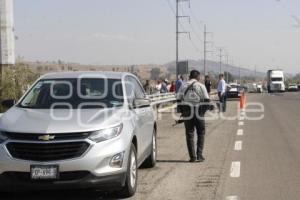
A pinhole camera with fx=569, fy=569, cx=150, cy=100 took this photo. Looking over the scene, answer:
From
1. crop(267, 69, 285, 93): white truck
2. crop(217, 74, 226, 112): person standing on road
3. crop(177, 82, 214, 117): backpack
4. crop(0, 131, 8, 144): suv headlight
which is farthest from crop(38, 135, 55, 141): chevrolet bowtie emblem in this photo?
crop(267, 69, 285, 93): white truck

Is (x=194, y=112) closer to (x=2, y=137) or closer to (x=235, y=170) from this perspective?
(x=235, y=170)

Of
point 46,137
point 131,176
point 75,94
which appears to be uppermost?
point 75,94

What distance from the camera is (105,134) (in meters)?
7.06

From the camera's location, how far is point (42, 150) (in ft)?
22.4

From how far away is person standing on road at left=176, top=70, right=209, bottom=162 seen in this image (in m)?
10.9

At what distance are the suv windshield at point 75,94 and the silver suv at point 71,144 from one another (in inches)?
0.7


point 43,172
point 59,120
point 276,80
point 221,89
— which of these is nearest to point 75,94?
point 59,120

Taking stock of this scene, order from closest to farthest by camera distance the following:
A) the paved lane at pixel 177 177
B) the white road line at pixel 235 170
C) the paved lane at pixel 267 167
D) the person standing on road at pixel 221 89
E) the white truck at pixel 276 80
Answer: the paved lane at pixel 177 177 < the paved lane at pixel 267 167 < the white road line at pixel 235 170 < the person standing on road at pixel 221 89 < the white truck at pixel 276 80

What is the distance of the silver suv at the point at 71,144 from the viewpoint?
6.77m

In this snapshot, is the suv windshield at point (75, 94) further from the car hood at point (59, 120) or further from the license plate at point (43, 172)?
the license plate at point (43, 172)

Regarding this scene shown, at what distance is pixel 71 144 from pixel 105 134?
0.46 m

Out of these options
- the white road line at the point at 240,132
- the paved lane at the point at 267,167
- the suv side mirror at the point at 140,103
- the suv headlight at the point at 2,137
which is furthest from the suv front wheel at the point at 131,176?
the white road line at the point at 240,132

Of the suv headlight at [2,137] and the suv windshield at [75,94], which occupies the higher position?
the suv windshield at [75,94]

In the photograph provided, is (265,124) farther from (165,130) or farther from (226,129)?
(165,130)
